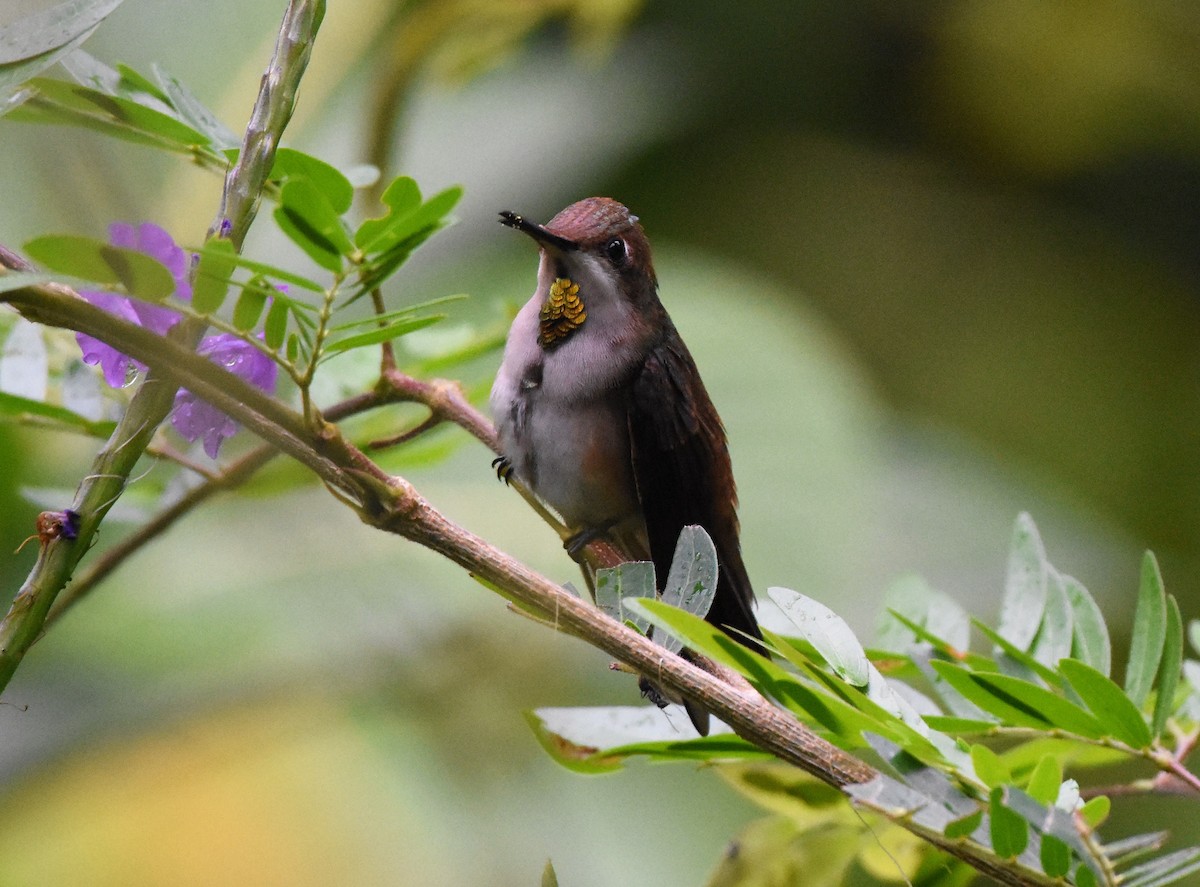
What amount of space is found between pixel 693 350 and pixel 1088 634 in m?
1.26

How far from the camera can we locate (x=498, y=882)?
151 centimetres

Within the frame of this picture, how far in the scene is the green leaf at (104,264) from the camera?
17.2 inches

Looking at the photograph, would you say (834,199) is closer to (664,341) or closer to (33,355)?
(664,341)

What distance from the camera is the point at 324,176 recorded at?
22.9 inches

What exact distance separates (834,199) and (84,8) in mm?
2754

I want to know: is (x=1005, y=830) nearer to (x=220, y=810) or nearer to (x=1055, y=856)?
(x=1055, y=856)

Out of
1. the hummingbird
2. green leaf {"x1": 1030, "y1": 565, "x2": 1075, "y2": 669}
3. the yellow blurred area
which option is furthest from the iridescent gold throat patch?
the yellow blurred area

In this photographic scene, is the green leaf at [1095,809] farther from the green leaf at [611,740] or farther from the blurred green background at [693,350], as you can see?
the blurred green background at [693,350]

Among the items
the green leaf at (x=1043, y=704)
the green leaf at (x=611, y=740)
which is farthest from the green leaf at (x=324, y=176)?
the green leaf at (x=1043, y=704)

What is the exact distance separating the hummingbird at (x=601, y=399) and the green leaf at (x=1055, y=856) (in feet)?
1.67

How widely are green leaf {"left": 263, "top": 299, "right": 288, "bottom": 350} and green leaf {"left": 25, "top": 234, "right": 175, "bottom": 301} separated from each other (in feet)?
0.20

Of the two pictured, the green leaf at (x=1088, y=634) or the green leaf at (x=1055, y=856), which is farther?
the green leaf at (x=1088, y=634)

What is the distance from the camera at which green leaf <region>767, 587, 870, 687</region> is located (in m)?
0.55

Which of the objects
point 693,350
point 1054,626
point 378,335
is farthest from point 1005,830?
point 693,350
